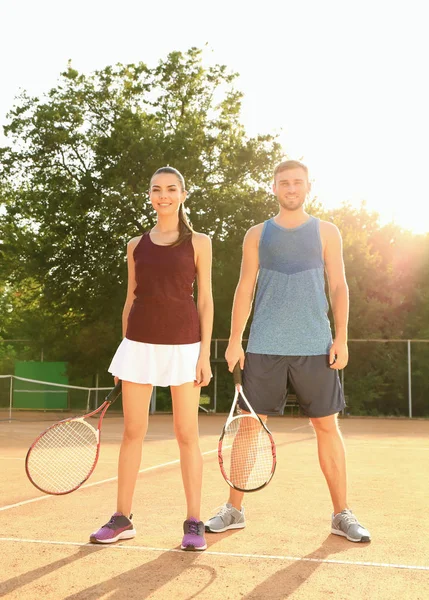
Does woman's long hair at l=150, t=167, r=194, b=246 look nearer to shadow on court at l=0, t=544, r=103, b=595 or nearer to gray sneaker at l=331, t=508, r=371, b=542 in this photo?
shadow on court at l=0, t=544, r=103, b=595

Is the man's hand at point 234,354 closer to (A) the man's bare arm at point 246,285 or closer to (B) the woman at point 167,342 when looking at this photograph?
(A) the man's bare arm at point 246,285

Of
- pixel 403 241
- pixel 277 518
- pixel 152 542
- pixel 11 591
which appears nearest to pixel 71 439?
pixel 152 542

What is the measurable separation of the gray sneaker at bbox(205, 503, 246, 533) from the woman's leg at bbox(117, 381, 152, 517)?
0.51 meters

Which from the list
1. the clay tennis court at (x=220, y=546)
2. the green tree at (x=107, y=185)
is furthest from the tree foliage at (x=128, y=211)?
the clay tennis court at (x=220, y=546)

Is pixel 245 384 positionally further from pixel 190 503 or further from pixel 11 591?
pixel 11 591

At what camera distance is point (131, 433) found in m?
4.86

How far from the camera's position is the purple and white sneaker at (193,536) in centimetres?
459

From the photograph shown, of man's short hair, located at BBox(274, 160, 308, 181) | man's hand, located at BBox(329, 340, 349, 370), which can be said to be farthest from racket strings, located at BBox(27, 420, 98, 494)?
man's short hair, located at BBox(274, 160, 308, 181)

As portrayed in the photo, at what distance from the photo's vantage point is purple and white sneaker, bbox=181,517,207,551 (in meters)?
4.59

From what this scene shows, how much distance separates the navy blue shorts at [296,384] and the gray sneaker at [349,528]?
61 centimetres

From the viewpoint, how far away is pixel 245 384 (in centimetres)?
504

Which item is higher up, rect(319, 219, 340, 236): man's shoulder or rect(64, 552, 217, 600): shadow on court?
rect(319, 219, 340, 236): man's shoulder

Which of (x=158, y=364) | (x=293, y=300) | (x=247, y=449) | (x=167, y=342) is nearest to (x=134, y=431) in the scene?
(x=158, y=364)

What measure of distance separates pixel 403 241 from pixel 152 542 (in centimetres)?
3084
